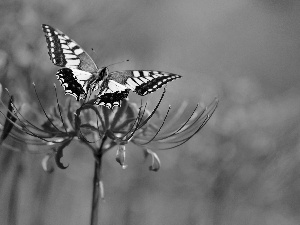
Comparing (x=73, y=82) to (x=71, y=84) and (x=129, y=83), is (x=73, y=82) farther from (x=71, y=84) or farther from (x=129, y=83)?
(x=129, y=83)

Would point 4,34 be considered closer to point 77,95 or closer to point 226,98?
point 77,95

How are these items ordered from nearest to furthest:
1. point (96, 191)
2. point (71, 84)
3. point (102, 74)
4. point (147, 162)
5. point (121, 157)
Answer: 1. point (96, 191)
2. point (121, 157)
3. point (71, 84)
4. point (102, 74)
5. point (147, 162)

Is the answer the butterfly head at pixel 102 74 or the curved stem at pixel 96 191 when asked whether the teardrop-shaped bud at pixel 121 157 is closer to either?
the curved stem at pixel 96 191

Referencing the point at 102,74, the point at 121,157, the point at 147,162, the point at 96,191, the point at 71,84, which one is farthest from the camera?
the point at 147,162

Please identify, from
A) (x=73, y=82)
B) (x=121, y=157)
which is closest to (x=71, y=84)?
(x=73, y=82)

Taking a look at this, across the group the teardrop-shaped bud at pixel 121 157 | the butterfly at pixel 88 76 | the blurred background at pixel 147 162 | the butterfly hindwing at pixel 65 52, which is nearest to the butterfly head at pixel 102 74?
the butterfly at pixel 88 76

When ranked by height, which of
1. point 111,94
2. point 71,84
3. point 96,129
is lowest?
point 96,129

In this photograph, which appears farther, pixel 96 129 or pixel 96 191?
pixel 96 129
